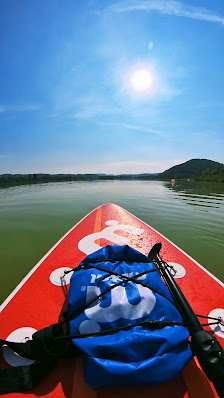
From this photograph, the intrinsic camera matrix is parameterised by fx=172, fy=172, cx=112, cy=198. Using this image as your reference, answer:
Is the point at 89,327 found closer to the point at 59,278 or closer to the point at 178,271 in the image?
the point at 59,278

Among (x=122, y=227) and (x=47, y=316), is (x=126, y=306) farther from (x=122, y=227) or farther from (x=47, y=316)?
(x=122, y=227)

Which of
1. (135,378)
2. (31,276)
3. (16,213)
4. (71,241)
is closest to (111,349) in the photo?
(135,378)

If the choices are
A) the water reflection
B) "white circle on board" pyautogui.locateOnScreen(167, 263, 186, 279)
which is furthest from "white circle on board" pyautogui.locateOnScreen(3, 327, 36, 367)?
the water reflection

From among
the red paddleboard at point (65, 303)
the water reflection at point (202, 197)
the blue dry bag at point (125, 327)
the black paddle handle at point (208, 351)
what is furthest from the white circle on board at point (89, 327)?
the water reflection at point (202, 197)


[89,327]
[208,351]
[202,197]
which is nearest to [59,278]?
[89,327]

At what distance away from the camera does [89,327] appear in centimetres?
162

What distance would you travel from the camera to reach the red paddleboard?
1.43 metres

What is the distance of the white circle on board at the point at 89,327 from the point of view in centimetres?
160

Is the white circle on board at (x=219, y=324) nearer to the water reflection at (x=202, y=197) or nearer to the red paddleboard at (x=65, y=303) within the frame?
the red paddleboard at (x=65, y=303)

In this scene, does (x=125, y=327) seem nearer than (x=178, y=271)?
Yes

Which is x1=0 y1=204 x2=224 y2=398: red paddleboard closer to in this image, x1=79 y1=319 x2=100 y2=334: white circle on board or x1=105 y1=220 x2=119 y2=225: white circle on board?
x1=79 y1=319 x2=100 y2=334: white circle on board

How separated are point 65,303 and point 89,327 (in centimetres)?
93

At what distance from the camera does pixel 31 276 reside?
117 inches

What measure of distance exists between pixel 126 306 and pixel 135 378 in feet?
1.72
